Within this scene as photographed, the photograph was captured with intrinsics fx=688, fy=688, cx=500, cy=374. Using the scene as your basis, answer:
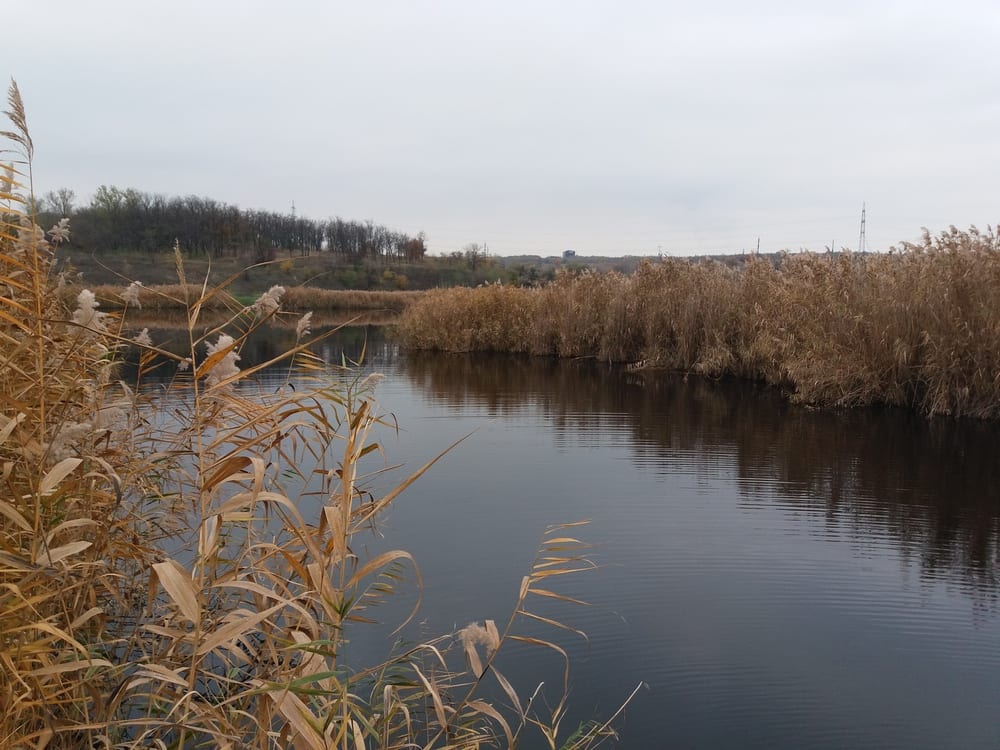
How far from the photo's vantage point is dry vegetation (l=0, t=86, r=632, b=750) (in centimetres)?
163

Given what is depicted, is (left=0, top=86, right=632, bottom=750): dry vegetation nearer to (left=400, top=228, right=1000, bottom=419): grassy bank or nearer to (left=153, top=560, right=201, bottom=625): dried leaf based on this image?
(left=153, top=560, right=201, bottom=625): dried leaf

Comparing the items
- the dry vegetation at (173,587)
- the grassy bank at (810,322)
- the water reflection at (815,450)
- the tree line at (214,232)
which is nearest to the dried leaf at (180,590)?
the dry vegetation at (173,587)

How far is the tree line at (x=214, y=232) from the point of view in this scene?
176 feet

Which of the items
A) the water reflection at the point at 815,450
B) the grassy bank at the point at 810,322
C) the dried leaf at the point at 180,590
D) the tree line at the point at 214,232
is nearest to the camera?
Result: the dried leaf at the point at 180,590

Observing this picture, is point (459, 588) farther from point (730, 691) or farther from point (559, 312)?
point (559, 312)

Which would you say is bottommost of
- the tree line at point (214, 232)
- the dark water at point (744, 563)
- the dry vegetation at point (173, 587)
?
the dark water at point (744, 563)

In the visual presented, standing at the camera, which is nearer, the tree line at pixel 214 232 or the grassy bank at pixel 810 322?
the grassy bank at pixel 810 322

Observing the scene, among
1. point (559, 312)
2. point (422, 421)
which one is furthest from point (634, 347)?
point (422, 421)

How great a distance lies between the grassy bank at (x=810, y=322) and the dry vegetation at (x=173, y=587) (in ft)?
24.7

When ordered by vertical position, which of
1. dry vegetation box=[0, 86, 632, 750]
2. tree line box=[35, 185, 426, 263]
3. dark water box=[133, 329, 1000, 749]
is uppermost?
tree line box=[35, 185, 426, 263]

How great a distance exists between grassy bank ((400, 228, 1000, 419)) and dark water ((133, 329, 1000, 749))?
27.0 inches

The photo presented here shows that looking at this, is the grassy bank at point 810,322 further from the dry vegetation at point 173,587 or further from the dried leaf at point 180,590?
the dried leaf at point 180,590

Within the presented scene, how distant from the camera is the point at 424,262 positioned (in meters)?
66.1

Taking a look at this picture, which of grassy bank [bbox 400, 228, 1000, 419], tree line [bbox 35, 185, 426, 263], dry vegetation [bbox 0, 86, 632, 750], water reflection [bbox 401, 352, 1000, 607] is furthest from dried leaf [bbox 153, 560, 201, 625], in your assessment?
tree line [bbox 35, 185, 426, 263]
